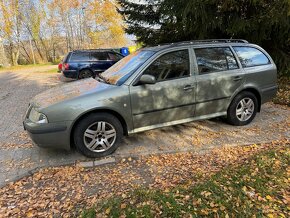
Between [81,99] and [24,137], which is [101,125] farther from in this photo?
[24,137]

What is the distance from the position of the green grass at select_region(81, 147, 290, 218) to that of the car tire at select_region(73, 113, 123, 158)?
1.19 metres

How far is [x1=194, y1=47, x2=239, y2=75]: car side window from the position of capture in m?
4.64

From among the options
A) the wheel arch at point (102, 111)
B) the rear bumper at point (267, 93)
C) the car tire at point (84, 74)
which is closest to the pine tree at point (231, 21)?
the rear bumper at point (267, 93)

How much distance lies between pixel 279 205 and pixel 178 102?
85.3 inches

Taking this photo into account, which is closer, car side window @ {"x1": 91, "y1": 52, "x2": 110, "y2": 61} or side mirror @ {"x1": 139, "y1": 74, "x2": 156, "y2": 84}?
side mirror @ {"x1": 139, "y1": 74, "x2": 156, "y2": 84}

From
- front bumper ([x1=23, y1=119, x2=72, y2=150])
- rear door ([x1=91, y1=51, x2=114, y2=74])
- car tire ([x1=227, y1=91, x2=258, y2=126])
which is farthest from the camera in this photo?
rear door ([x1=91, y1=51, x2=114, y2=74])

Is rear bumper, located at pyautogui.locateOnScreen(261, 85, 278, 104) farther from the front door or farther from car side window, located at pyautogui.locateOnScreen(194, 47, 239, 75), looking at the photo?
the front door

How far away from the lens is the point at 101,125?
13.1ft

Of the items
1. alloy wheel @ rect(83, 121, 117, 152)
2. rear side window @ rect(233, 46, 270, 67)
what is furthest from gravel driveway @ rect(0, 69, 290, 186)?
rear side window @ rect(233, 46, 270, 67)

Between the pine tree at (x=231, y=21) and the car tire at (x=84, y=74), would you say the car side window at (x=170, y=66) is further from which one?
the car tire at (x=84, y=74)

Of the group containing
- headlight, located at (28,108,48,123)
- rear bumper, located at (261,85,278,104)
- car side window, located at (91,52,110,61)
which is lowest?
rear bumper, located at (261,85,278,104)

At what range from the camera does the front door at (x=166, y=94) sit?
4156 mm

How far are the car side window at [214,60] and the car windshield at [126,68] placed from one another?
35.6 inches

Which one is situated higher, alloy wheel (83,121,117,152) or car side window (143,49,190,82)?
car side window (143,49,190,82)
